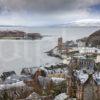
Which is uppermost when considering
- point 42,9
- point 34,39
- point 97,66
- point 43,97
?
point 42,9

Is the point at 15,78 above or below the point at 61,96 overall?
above

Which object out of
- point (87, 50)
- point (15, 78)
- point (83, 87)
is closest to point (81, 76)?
point (83, 87)

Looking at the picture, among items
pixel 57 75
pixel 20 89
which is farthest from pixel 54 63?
pixel 20 89

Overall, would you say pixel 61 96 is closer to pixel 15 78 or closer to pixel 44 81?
pixel 44 81

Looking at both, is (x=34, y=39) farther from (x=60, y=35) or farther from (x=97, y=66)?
(x=97, y=66)

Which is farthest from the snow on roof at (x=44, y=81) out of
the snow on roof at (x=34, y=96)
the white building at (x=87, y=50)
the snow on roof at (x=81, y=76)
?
the white building at (x=87, y=50)

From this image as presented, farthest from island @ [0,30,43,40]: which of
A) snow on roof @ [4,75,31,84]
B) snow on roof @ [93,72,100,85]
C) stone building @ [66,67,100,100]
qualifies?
snow on roof @ [93,72,100,85]
